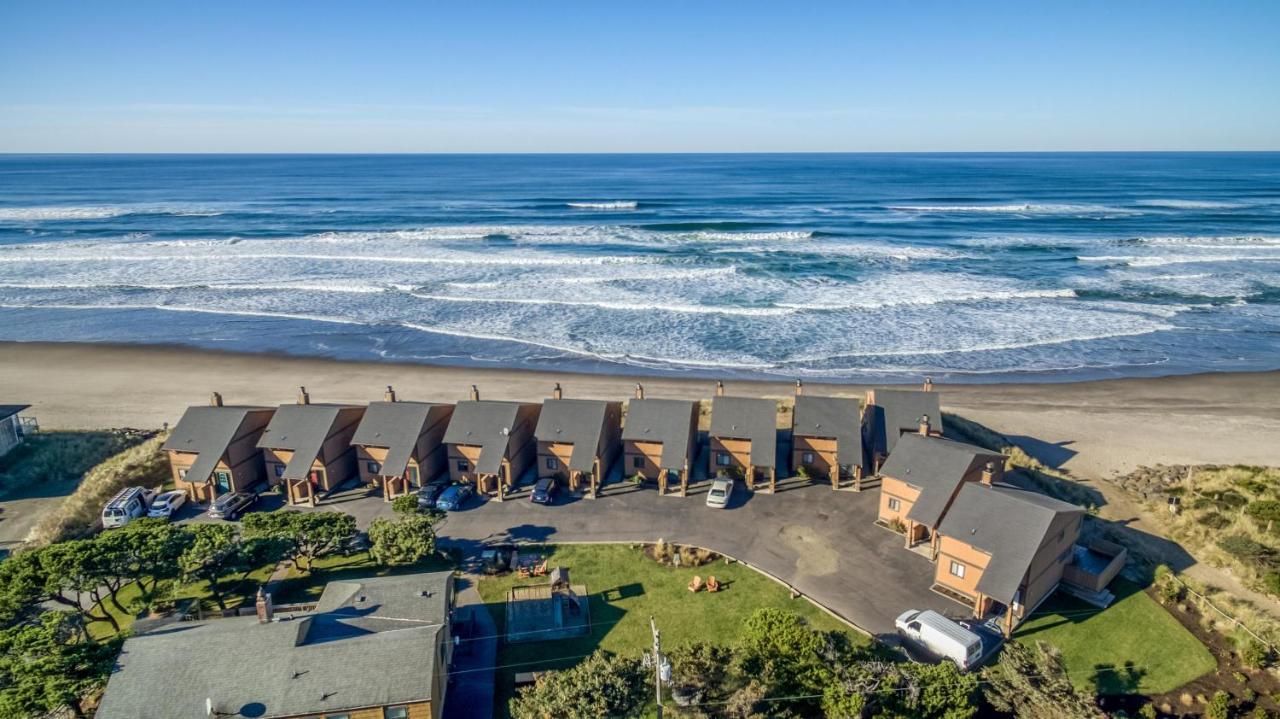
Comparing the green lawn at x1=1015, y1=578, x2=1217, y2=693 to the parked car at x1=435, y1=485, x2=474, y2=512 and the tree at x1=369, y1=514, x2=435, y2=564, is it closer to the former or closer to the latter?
the tree at x1=369, y1=514, x2=435, y2=564

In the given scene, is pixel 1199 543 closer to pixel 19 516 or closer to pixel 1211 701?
pixel 1211 701

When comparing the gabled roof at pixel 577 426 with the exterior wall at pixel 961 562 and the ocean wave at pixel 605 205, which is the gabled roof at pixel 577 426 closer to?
the exterior wall at pixel 961 562

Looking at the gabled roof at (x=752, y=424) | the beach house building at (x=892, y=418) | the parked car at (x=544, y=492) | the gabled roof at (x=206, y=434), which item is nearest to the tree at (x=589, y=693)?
the parked car at (x=544, y=492)

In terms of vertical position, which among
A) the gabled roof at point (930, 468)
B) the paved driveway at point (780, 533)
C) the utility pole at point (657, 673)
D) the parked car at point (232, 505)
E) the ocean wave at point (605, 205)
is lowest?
the paved driveway at point (780, 533)

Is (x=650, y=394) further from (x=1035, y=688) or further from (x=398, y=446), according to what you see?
(x=1035, y=688)

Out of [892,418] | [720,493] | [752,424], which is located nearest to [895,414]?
[892,418]

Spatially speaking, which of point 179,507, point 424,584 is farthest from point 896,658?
point 179,507
